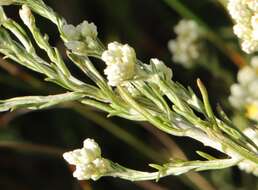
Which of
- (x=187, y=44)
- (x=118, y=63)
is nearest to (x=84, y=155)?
(x=118, y=63)

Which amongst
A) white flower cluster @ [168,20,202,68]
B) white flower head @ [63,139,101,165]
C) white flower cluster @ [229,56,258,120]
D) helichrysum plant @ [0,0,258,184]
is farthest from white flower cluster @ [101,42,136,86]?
white flower cluster @ [168,20,202,68]

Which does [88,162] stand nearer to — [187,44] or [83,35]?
[83,35]

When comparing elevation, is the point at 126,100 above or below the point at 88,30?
below

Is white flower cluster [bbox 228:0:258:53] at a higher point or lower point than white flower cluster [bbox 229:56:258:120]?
lower

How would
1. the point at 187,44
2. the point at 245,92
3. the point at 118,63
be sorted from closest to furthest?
the point at 118,63
the point at 245,92
the point at 187,44

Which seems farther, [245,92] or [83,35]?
[245,92]

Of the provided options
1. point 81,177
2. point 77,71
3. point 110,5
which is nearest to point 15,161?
point 77,71

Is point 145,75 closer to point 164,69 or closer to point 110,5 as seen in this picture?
point 164,69

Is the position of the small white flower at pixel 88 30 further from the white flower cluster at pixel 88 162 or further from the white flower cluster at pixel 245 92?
the white flower cluster at pixel 245 92

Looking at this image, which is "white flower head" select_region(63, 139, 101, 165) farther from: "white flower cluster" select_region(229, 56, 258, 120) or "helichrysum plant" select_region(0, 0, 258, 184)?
"white flower cluster" select_region(229, 56, 258, 120)
